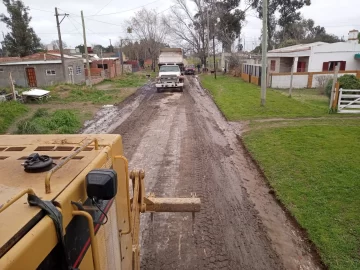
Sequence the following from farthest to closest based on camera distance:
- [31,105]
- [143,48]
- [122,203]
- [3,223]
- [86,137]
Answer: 1. [143,48]
2. [31,105]
3. [86,137]
4. [122,203]
5. [3,223]

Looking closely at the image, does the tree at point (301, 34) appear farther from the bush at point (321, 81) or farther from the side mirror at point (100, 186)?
the side mirror at point (100, 186)

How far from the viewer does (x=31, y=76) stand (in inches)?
1174

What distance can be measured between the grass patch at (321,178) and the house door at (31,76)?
25894 millimetres

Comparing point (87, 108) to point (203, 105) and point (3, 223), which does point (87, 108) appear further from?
point (3, 223)

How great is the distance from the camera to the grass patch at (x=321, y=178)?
488cm

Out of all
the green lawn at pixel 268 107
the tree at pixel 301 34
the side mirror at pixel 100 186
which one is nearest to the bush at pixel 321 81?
the green lawn at pixel 268 107

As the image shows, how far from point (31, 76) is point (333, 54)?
97.1 ft

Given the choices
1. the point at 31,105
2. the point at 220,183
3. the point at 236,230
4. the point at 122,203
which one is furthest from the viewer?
the point at 31,105

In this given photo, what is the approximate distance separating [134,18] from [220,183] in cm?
6343

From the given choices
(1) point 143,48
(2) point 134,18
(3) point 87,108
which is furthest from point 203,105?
(1) point 143,48

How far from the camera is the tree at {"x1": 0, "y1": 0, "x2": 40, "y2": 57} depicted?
137ft

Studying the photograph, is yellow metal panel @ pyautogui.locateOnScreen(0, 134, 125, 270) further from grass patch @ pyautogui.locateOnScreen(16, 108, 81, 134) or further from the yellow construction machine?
grass patch @ pyautogui.locateOnScreen(16, 108, 81, 134)

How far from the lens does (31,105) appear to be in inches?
762

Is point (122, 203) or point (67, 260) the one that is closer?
point (67, 260)
